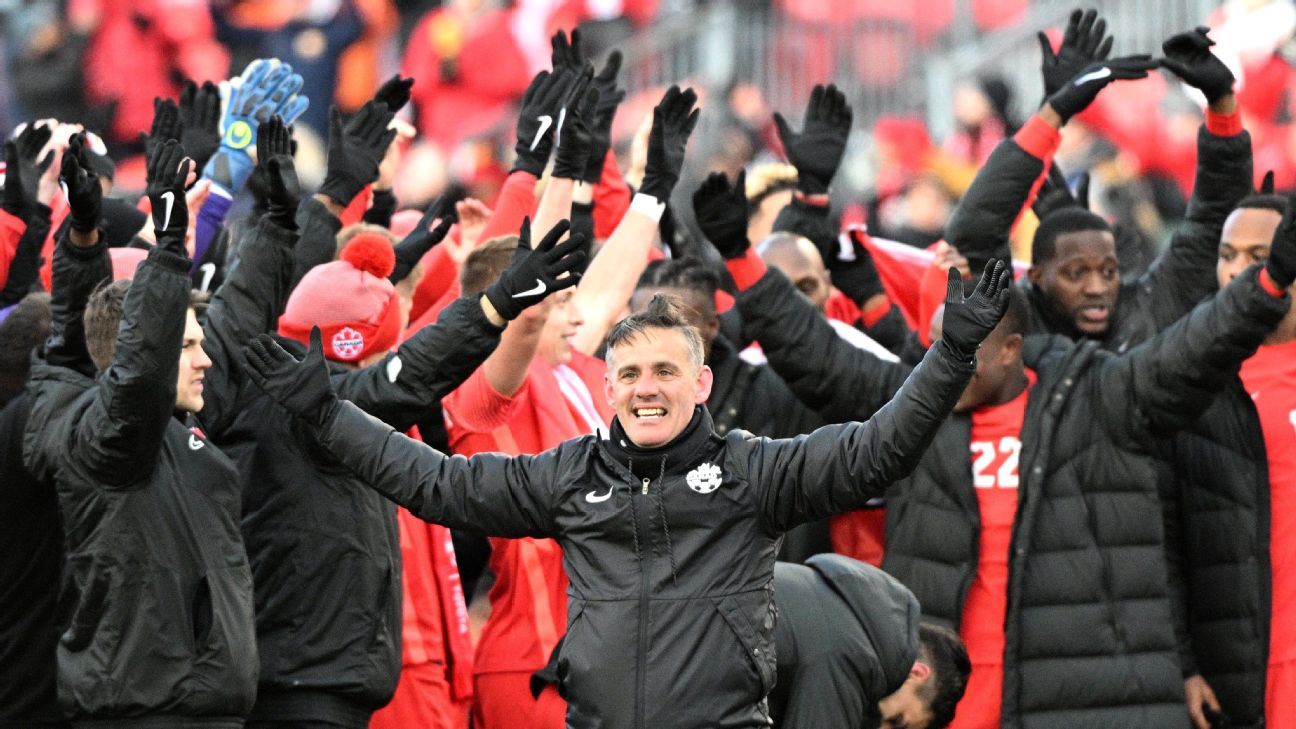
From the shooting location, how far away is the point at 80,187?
5.50 m

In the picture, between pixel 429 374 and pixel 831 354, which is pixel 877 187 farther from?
pixel 429 374

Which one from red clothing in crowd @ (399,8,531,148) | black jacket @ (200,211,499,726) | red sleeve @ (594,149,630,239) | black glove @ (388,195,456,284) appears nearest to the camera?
black jacket @ (200,211,499,726)

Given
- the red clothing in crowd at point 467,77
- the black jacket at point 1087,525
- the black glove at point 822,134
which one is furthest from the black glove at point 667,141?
the red clothing in crowd at point 467,77

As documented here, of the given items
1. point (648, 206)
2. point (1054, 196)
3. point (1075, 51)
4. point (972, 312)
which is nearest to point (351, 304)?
point (648, 206)

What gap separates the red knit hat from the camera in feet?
19.4

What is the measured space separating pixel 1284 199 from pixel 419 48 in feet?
32.2

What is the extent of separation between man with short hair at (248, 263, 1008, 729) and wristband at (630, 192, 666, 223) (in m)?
1.85

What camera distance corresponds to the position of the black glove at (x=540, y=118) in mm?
7074

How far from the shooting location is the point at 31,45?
16.0m

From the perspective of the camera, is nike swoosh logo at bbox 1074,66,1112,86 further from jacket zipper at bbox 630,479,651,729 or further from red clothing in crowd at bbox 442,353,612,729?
jacket zipper at bbox 630,479,651,729

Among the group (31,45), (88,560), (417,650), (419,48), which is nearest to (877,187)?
(419,48)

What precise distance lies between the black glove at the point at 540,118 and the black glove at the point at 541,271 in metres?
1.84

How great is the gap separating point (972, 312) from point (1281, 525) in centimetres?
257

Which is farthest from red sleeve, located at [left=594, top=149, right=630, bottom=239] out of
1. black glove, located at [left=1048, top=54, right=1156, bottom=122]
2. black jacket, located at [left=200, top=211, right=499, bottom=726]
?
black jacket, located at [left=200, top=211, right=499, bottom=726]
